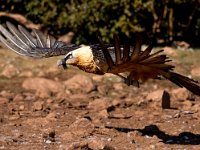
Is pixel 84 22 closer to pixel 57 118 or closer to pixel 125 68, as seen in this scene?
pixel 57 118

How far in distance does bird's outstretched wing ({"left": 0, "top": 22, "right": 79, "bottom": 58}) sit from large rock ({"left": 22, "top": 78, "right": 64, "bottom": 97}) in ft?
5.99

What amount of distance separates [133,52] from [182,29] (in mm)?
8860

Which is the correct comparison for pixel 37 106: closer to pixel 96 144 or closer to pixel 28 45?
pixel 28 45

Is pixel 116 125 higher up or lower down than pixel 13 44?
lower down

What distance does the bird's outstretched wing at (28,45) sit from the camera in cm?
638

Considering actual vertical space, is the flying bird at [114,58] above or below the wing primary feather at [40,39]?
below

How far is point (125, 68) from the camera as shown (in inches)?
196

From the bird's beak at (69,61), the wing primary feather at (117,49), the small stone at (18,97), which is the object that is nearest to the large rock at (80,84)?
the small stone at (18,97)

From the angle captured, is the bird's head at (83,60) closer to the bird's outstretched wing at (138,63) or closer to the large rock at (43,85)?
the bird's outstretched wing at (138,63)

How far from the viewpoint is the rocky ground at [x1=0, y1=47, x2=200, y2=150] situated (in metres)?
6.02

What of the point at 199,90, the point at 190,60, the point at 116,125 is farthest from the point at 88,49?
the point at 190,60

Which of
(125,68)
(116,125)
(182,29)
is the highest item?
(182,29)

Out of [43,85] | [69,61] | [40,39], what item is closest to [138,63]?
[69,61]

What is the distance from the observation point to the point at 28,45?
6723 mm
